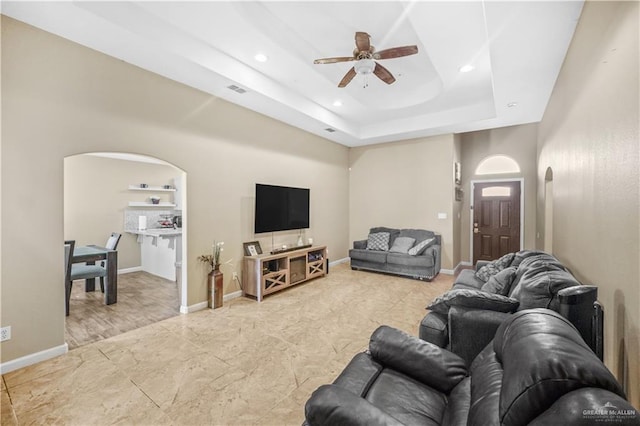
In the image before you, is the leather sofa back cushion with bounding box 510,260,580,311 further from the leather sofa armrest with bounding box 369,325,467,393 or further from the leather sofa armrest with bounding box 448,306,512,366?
the leather sofa armrest with bounding box 369,325,467,393

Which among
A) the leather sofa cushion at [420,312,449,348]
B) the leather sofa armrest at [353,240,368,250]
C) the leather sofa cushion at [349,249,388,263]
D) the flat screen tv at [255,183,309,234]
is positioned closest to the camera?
the leather sofa cushion at [420,312,449,348]

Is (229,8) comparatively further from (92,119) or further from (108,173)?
(108,173)

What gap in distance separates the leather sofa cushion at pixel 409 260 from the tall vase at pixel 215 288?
3327 millimetres

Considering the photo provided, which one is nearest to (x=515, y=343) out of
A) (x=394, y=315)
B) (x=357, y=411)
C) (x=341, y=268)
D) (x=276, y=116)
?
(x=357, y=411)

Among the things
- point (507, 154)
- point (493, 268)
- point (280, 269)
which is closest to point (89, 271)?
point (280, 269)

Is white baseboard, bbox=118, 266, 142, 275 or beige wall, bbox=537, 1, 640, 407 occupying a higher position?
beige wall, bbox=537, 1, 640, 407

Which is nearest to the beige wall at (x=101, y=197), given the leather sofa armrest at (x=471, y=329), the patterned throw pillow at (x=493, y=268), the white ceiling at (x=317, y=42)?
the white ceiling at (x=317, y=42)

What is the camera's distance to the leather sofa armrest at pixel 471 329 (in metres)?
1.95

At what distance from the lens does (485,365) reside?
4.24 feet

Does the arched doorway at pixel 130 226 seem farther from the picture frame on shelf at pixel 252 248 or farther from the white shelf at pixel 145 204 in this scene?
the picture frame on shelf at pixel 252 248

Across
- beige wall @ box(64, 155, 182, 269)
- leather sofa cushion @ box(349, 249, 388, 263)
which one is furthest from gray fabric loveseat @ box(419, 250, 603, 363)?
beige wall @ box(64, 155, 182, 269)

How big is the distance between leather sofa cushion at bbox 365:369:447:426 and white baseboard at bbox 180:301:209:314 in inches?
121

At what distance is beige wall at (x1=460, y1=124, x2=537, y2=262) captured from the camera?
618cm

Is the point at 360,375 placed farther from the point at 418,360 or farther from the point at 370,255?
the point at 370,255
